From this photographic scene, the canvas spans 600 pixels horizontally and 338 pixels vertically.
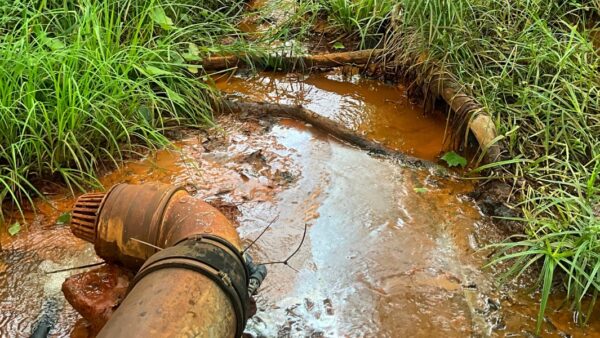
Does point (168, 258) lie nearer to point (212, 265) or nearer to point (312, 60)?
point (212, 265)

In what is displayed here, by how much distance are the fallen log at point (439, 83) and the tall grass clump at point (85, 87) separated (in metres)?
0.30

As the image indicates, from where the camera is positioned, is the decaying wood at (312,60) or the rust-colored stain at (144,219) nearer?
the rust-colored stain at (144,219)

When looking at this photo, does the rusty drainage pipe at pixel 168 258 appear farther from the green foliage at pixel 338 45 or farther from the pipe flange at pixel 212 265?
the green foliage at pixel 338 45

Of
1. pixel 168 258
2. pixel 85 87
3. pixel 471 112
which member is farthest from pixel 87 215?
pixel 471 112

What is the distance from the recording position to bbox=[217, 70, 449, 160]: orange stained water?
12.6 ft

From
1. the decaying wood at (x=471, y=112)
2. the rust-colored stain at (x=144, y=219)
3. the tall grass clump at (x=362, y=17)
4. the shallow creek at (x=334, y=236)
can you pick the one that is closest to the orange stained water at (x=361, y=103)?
the shallow creek at (x=334, y=236)

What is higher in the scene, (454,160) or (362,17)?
(362,17)

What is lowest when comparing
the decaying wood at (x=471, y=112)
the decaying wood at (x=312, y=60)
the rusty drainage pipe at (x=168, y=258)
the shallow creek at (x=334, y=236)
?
the shallow creek at (x=334, y=236)

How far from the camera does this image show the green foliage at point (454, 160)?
3510 millimetres

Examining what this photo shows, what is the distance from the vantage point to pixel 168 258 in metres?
1.86

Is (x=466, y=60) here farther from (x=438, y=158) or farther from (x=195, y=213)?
(x=195, y=213)

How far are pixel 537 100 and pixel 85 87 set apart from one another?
2.69 metres

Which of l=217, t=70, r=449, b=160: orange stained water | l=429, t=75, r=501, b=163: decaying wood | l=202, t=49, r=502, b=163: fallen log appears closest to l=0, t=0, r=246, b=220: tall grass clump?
l=202, t=49, r=502, b=163: fallen log

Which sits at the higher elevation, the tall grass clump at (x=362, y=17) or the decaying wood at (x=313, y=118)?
the tall grass clump at (x=362, y=17)
